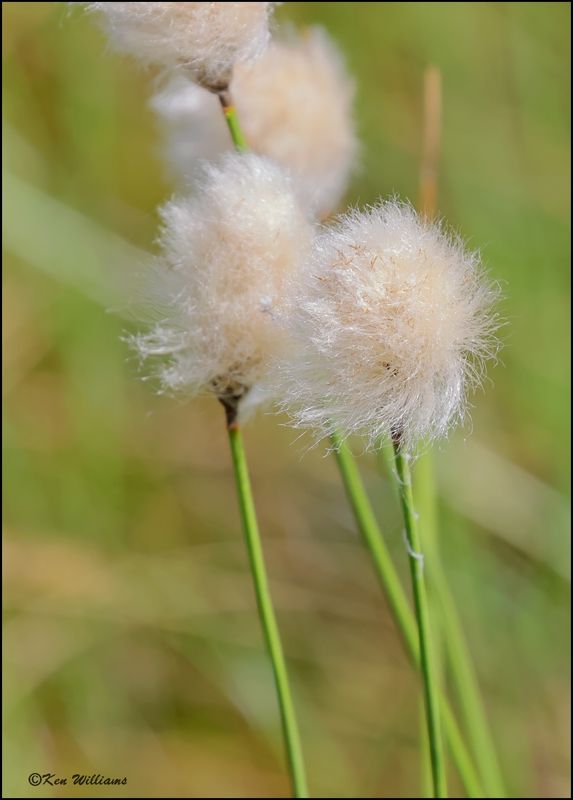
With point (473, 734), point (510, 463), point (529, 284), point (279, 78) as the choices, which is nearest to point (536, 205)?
point (529, 284)

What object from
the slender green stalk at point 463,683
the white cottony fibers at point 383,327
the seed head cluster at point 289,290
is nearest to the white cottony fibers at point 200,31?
the seed head cluster at point 289,290

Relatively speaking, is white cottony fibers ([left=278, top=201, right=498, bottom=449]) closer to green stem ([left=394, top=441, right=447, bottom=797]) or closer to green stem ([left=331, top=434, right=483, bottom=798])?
green stem ([left=394, top=441, right=447, bottom=797])

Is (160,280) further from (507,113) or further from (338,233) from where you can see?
(507,113)

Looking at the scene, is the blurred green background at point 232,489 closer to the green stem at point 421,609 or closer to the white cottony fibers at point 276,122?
the white cottony fibers at point 276,122

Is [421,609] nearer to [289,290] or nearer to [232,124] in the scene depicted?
[289,290]

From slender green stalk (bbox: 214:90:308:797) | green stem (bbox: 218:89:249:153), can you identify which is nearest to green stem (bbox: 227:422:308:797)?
slender green stalk (bbox: 214:90:308:797)

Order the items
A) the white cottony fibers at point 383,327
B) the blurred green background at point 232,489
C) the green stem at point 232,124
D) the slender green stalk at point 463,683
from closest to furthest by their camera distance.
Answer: the white cottony fibers at point 383,327
the green stem at point 232,124
the slender green stalk at point 463,683
the blurred green background at point 232,489
